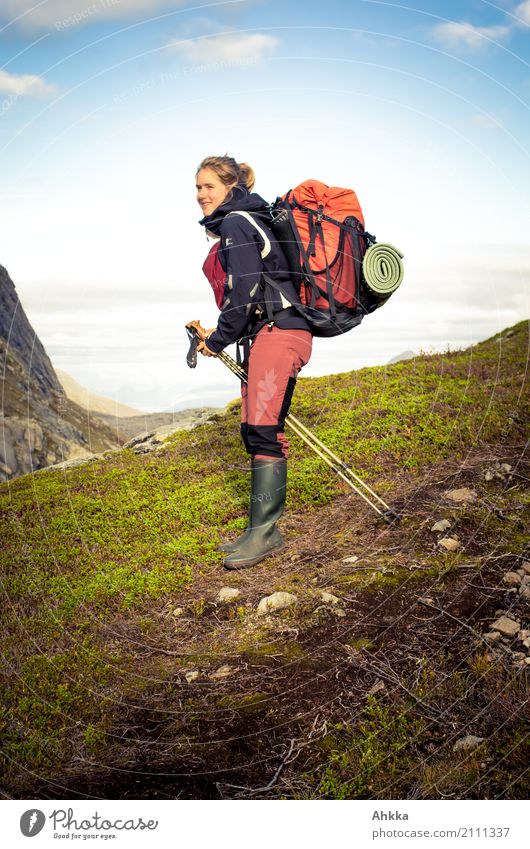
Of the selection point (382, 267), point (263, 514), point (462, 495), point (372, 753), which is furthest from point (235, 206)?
point (372, 753)

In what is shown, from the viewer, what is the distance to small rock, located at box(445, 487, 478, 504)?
25.1 ft

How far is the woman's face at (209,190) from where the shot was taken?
6.43m

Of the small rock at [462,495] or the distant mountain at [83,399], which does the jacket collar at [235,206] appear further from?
the distant mountain at [83,399]

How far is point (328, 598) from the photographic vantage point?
5953 millimetres

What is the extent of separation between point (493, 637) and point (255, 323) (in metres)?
3.83

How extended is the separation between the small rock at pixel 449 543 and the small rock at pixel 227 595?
2192mm

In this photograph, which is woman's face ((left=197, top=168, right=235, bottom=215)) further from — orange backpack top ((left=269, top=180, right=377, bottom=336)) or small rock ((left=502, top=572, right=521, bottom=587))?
small rock ((left=502, top=572, right=521, bottom=587))

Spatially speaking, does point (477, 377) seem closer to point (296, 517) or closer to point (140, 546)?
point (296, 517)

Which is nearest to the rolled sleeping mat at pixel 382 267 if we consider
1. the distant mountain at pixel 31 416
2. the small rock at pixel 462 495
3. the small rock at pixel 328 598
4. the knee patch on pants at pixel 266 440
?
the knee patch on pants at pixel 266 440

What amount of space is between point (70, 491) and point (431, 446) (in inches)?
239

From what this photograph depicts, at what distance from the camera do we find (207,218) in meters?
6.45

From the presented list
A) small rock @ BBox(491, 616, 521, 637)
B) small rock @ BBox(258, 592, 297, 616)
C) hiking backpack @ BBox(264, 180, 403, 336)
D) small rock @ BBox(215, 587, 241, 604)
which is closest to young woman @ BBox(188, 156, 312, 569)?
hiking backpack @ BBox(264, 180, 403, 336)

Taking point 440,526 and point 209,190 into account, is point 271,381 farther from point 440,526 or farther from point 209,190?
point 440,526

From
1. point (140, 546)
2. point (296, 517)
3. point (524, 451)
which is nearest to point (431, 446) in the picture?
point (524, 451)
